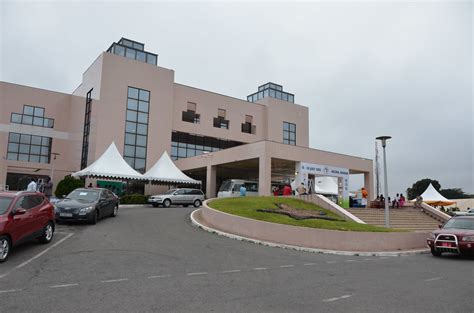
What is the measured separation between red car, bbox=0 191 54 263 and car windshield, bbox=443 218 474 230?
1339cm

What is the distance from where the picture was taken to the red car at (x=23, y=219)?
8.70m

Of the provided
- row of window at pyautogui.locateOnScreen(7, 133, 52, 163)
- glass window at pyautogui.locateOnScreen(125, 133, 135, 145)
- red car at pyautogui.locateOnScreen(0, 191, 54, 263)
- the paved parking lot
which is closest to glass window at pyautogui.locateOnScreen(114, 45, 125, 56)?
glass window at pyautogui.locateOnScreen(125, 133, 135, 145)

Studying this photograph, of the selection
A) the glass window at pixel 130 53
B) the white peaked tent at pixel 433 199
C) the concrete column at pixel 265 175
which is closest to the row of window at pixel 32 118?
the glass window at pixel 130 53

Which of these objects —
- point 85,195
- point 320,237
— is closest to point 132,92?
point 85,195

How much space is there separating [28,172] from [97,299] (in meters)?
38.5

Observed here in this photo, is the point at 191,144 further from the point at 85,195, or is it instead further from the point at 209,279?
the point at 209,279

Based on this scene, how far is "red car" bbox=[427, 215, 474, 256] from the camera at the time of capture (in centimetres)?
1265

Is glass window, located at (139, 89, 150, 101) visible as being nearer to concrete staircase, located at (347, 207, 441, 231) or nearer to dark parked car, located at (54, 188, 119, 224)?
dark parked car, located at (54, 188, 119, 224)

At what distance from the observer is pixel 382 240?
1466 centimetres

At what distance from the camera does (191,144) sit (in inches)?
1761

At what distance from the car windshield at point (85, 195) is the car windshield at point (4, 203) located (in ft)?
20.9

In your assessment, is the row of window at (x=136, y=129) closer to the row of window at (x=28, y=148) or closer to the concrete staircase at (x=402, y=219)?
the row of window at (x=28, y=148)

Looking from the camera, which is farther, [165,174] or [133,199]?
[165,174]

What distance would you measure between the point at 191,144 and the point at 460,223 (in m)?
33.7
